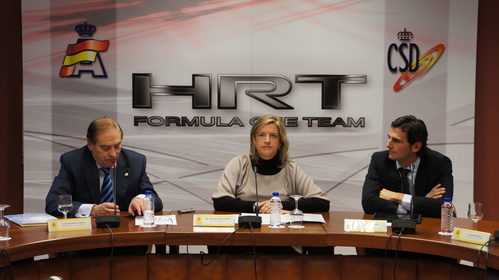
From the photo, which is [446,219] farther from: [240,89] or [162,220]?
[240,89]

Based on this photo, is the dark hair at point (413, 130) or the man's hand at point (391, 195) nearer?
the man's hand at point (391, 195)

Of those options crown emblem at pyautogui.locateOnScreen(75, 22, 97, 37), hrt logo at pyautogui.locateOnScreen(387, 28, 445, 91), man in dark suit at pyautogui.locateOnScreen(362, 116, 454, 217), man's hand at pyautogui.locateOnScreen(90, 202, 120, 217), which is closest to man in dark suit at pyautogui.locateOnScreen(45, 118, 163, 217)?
man's hand at pyautogui.locateOnScreen(90, 202, 120, 217)

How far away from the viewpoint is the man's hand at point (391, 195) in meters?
3.19

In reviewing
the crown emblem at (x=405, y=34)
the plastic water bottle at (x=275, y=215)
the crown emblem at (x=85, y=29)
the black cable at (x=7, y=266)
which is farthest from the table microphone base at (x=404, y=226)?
the crown emblem at (x=85, y=29)

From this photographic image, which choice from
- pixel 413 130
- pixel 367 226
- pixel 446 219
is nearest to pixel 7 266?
pixel 367 226

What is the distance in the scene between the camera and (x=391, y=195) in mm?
3223

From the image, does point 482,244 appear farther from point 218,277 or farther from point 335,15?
point 335,15

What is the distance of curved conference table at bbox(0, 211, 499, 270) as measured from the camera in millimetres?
2400

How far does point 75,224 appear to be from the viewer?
263cm

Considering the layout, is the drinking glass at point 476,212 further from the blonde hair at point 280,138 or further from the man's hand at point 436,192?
the blonde hair at point 280,138

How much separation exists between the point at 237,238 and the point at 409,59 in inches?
116

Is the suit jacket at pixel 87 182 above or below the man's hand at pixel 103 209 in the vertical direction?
above

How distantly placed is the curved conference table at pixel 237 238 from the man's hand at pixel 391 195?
1.36ft

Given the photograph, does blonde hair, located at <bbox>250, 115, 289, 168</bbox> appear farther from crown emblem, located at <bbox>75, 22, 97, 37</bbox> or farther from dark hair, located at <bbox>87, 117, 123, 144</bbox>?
crown emblem, located at <bbox>75, 22, 97, 37</bbox>
